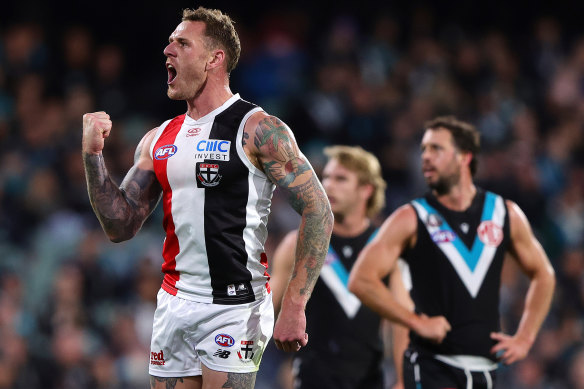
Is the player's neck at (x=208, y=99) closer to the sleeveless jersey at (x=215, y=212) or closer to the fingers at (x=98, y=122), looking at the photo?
the sleeveless jersey at (x=215, y=212)

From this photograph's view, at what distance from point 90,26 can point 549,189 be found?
6436 millimetres

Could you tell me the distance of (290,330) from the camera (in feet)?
12.2

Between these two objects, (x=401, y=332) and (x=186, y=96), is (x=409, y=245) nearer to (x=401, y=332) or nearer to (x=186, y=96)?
(x=401, y=332)

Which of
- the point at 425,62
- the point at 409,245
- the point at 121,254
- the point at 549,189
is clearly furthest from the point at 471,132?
the point at 425,62

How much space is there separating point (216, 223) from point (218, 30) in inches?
37.8

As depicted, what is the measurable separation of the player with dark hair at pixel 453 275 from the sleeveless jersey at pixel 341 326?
40 cm

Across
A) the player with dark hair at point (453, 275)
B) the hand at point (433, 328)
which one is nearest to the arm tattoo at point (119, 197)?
the player with dark hair at point (453, 275)

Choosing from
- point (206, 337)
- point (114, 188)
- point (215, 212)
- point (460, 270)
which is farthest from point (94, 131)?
point (460, 270)

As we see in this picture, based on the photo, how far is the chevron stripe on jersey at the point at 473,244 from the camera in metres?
5.31

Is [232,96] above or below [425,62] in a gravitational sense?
below

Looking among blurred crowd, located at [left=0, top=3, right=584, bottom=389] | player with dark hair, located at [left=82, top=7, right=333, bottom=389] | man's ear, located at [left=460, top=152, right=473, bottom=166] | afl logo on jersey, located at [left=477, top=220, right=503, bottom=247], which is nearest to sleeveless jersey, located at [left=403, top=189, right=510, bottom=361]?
afl logo on jersey, located at [left=477, top=220, right=503, bottom=247]

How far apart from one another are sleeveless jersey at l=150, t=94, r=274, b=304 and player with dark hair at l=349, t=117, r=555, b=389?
5.00 feet

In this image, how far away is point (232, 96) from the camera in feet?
13.8

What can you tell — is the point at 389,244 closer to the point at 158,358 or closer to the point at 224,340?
the point at 224,340
